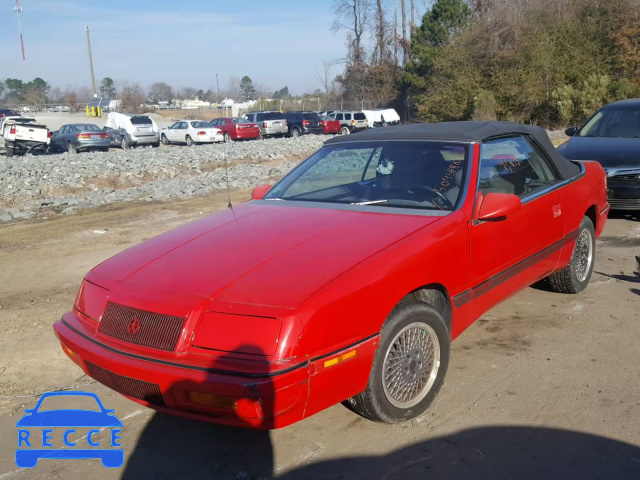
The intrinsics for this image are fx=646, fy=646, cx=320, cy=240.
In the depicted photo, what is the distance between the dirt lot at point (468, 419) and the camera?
10.8 feet

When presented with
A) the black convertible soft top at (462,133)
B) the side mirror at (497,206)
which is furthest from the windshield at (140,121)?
the side mirror at (497,206)

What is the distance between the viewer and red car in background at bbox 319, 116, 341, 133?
39.2m

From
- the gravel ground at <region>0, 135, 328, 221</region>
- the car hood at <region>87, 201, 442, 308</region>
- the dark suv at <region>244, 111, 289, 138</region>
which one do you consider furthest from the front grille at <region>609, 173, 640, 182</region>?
the dark suv at <region>244, 111, 289, 138</region>

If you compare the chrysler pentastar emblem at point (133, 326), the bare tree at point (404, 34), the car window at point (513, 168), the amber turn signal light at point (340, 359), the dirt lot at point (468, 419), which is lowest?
the dirt lot at point (468, 419)

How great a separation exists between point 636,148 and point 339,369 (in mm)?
7525

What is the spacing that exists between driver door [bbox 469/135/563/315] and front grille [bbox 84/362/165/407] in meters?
2.10

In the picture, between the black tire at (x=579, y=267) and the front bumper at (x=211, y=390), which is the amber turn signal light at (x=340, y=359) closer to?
the front bumper at (x=211, y=390)

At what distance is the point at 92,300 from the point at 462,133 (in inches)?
108

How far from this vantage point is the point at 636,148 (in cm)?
899

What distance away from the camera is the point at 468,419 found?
373cm

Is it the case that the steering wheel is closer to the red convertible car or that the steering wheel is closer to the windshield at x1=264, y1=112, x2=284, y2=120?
the red convertible car

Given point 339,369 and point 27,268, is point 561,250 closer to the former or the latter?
point 339,369

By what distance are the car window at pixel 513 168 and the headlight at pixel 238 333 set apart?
2161 millimetres

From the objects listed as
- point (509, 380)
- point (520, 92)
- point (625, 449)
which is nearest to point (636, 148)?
point (509, 380)
